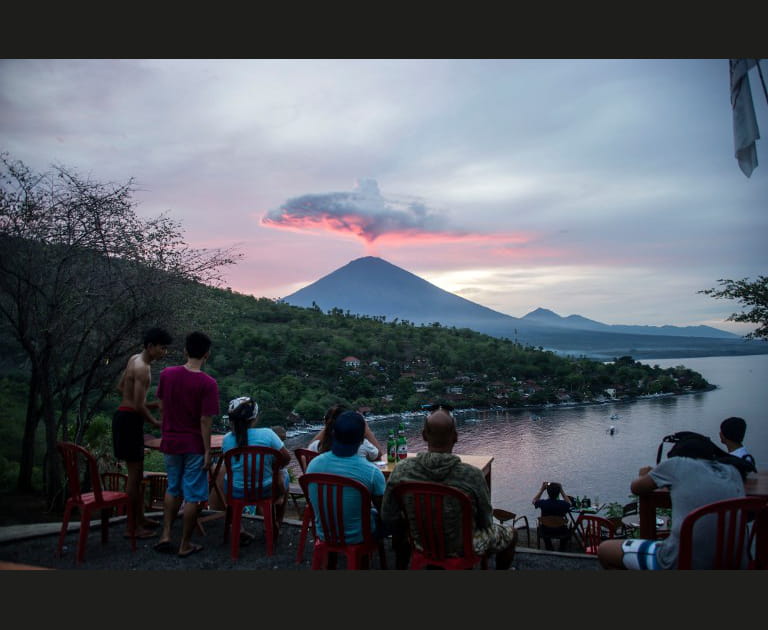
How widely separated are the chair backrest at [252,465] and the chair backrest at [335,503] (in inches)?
27.4

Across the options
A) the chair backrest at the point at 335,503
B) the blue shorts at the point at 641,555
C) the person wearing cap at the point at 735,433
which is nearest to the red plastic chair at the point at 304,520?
the chair backrest at the point at 335,503

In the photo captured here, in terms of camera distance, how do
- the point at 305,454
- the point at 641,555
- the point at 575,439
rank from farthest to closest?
the point at 575,439
the point at 305,454
the point at 641,555

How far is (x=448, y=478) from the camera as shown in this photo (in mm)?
2295

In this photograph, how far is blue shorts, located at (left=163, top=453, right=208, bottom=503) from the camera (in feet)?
10.5

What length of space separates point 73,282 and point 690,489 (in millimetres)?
5010

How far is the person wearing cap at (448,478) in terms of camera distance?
2281 mm

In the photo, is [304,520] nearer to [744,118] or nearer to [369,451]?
[369,451]

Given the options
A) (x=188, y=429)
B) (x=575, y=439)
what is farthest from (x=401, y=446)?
(x=575, y=439)

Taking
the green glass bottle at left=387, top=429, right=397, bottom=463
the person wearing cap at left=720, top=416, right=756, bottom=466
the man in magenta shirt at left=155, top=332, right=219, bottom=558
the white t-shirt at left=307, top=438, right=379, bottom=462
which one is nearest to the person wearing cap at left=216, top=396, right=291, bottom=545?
the man in magenta shirt at left=155, top=332, right=219, bottom=558

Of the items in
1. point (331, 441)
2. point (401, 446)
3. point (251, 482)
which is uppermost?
point (331, 441)

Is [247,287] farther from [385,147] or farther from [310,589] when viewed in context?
[310,589]

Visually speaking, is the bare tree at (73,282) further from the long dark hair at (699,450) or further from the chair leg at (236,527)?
the long dark hair at (699,450)

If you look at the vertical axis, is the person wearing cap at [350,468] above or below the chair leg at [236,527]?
above

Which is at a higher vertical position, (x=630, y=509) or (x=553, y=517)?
(x=553, y=517)
